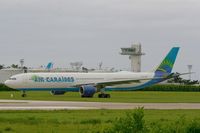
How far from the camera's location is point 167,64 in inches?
3322

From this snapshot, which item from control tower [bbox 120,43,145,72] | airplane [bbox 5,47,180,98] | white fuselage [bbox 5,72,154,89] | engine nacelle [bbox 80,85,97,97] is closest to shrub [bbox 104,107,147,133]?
engine nacelle [bbox 80,85,97,97]

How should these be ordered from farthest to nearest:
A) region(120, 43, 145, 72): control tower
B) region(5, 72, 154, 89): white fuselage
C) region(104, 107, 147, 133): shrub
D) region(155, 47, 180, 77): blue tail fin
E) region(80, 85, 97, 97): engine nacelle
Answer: region(120, 43, 145, 72): control tower < region(155, 47, 180, 77): blue tail fin < region(5, 72, 154, 89): white fuselage < region(80, 85, 97, 97): engine nacelle < region(104, 107, 147, 133): shrub

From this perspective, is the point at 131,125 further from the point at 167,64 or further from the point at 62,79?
the point at 167,64

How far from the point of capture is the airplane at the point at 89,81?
248 ft

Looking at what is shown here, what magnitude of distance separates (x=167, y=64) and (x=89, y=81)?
1177 centimetres

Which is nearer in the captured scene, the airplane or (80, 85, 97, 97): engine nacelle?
(80, 85, 97, 97): engine nacelle

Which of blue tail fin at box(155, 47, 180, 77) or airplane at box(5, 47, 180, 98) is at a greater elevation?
blue tail fin at box(155, 47, 180, 77)

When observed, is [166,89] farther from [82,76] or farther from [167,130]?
[167,130]

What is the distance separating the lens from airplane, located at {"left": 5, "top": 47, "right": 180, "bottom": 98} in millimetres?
75688

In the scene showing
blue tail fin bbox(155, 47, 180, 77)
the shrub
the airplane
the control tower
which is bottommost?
the shrub

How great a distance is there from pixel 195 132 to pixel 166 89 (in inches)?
4119

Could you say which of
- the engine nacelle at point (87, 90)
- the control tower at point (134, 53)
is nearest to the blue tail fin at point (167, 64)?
the engine nacelle at point (87, 90)

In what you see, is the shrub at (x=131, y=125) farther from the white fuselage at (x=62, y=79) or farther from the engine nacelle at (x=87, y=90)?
the white fuselage at (x=62, y=79)

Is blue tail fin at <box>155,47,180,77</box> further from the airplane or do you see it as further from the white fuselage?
the white fuselage
